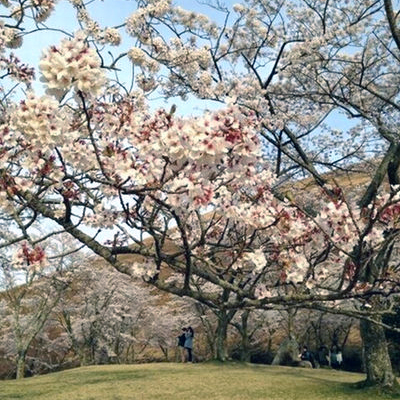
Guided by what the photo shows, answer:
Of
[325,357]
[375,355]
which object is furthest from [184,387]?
[325,357]

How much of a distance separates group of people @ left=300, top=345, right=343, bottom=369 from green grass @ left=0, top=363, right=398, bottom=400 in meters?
19.1

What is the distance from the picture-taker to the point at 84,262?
41875 millimetres

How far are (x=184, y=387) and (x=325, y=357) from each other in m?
27.7

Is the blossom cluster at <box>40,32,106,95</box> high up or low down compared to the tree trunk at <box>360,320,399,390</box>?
up

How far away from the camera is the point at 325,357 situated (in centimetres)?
4031

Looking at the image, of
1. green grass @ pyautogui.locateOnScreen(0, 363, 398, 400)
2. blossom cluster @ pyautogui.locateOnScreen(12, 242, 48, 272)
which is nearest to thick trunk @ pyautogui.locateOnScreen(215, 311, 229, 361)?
green grass @ pyautogui.locateOnScreen(0, 363, 398, 400)

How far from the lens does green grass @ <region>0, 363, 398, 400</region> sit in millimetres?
13906

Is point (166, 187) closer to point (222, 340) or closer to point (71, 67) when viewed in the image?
point (71, 67)

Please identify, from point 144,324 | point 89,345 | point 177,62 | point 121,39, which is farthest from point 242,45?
point 144,324

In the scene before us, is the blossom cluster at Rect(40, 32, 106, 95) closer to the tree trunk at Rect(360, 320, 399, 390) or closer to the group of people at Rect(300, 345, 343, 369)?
the tree trunk at Rect(360, 320, 399, 390)

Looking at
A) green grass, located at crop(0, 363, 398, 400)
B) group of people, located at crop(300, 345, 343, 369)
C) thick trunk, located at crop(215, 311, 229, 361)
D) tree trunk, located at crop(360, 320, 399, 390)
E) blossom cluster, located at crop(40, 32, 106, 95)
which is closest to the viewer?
blossom cluster, located at crop(40, 32, 106, 95)

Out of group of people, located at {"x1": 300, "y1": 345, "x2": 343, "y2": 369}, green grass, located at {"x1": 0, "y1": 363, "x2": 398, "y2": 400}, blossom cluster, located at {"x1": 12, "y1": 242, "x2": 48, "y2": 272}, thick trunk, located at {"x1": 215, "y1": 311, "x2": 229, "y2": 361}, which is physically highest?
blossom cluster, located at {"x1": 12, "y1": 242, "x2": 48, "y2": 272}

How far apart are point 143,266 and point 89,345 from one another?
4072cm

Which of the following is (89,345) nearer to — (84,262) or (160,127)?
(84,262)
